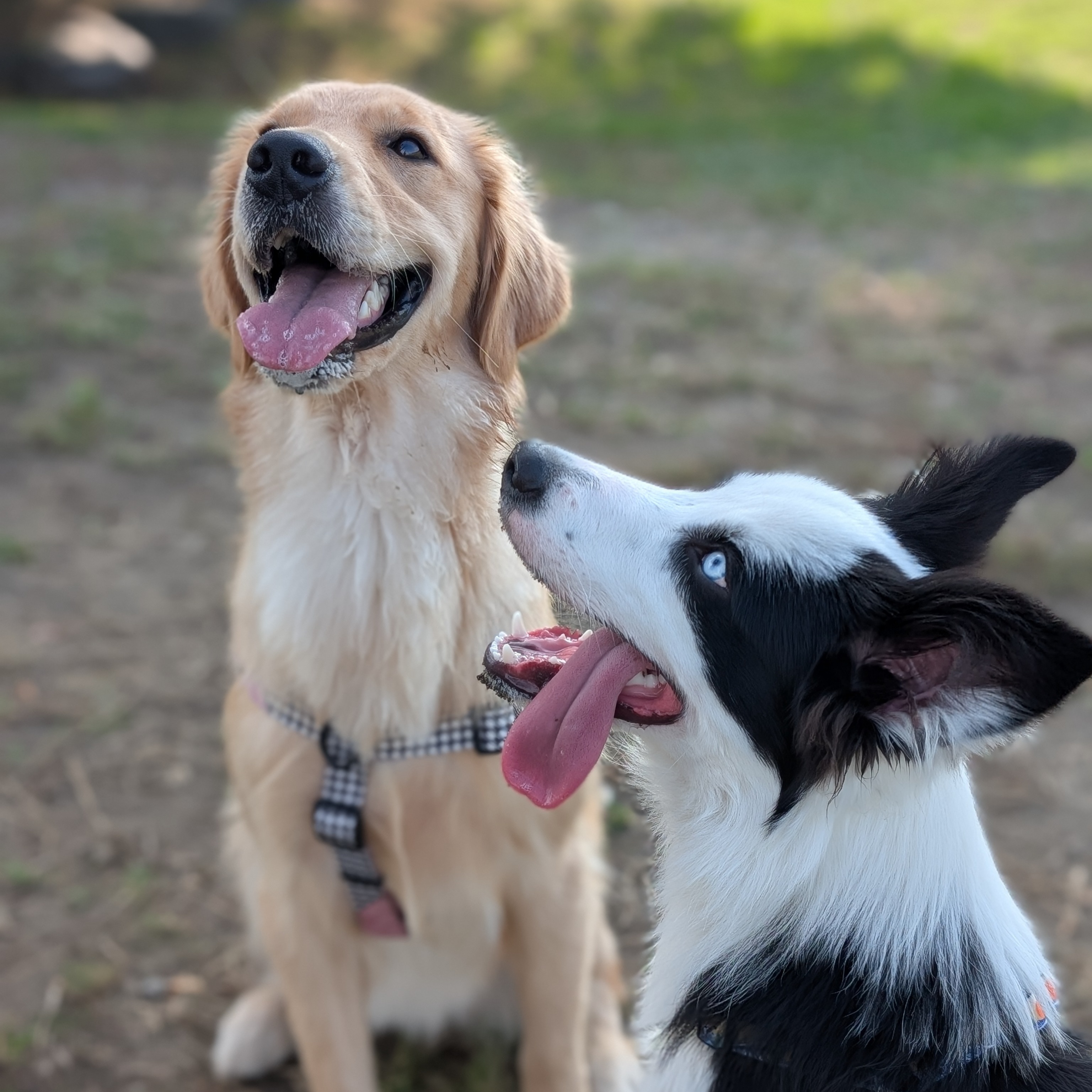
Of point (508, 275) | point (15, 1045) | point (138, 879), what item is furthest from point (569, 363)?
point (15, 1045)

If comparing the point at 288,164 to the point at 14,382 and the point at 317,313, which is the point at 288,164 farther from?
the point at 14,382

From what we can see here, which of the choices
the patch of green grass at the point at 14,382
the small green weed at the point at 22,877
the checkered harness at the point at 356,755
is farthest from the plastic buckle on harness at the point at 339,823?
the patch of green grass at the point at 14,382

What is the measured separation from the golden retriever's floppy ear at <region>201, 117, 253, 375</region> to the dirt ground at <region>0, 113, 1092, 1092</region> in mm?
1639

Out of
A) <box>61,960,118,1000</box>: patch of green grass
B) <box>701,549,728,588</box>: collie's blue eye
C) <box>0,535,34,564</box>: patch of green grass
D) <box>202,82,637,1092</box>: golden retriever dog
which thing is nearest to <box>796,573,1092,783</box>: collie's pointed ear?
<box>701,549,728,588</box>: collie's blue eye

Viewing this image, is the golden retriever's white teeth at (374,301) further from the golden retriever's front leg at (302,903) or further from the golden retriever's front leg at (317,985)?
the golden retriever's front leg at (317,985)

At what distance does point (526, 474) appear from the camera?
204 centimetres

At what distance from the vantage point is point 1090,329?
6586 millimetres

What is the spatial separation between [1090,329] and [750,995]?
19.2ft

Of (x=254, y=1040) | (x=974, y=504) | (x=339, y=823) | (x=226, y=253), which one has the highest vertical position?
(x=974, y=504)

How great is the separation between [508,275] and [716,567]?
974 mm

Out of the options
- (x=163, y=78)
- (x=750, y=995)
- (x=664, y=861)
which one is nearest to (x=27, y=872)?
(x=664, y=861)

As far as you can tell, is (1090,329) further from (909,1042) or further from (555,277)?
(909,1042)

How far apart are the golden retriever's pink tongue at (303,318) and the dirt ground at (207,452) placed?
1795mm

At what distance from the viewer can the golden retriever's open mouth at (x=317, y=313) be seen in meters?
2.15
